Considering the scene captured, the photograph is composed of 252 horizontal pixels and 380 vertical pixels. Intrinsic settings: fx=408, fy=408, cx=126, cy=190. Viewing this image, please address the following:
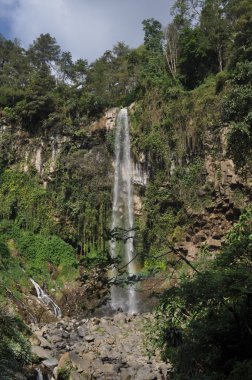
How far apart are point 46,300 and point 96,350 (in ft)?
25.0

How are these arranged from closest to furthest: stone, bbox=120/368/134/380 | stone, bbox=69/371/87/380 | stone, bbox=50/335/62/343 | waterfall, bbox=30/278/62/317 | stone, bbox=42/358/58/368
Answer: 1. stone, bbox=69/371/87/380
2. stone, bbox=120/368/134/380
3. stone, bbox=42/358/58/368
4. stone, bbox=50/335/62/343
5. waterfall, bbox=30/278/62/317

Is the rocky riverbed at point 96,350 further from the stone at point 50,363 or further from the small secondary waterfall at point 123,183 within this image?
the small secondary waterfall at point 123,183

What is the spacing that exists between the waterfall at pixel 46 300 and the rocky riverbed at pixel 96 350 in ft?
8.22

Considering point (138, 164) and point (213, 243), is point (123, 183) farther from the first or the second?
point (213, 243)

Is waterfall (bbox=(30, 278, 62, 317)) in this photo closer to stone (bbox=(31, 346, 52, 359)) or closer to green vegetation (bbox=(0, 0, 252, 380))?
green vegetation (bbox=(0, 0, 252, 380))

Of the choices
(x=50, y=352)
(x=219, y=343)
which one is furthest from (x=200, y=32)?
(x=219, y=343)

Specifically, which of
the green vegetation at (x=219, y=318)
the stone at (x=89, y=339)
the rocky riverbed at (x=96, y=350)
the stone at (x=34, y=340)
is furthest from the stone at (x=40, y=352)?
the green vegetation at (x=219, y=318)

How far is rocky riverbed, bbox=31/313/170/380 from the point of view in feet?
38.6

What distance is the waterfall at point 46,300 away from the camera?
19.9 metres

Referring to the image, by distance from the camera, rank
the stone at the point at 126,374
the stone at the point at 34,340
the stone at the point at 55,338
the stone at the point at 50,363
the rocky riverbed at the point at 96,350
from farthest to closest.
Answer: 1. the stone at the point at 55,338
2. the stone at the point at 34,340
3. the stone at the point at 50,363
4. the rocky riverbed at the point at 96,350
5. the stone at the point at 126,374

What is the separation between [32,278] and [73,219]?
581 cm

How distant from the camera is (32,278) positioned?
22.1m

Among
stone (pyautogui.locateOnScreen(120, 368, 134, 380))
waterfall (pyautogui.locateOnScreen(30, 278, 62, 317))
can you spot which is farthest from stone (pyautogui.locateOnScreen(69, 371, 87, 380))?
waterfall (pyautogui.locateOnScreen(30, 278, 62, 317))

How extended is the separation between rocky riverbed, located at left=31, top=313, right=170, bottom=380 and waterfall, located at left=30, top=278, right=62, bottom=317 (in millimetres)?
2505
